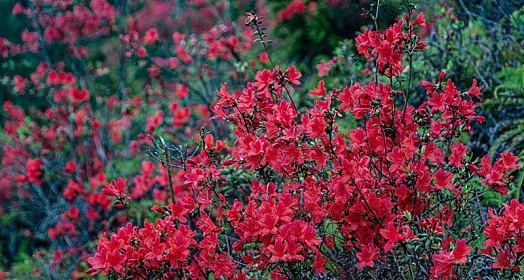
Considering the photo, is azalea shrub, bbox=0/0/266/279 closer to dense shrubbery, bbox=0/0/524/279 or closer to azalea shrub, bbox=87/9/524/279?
dense shrubbery, bbox=0/0/524/279

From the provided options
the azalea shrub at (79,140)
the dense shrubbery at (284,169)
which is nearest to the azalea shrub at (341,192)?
the dense shrubbery at (284,169)

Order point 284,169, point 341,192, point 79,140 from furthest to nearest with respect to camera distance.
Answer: point 79,140 → point 284,169 → point 341,192

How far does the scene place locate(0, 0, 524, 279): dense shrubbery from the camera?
2.33 meters

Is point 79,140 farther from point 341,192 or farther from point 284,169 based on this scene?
point 341,192

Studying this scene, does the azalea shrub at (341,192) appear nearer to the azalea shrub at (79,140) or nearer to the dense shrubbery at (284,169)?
the dense shrubbery at (284,169)

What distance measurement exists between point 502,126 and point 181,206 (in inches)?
104

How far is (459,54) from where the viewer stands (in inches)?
187

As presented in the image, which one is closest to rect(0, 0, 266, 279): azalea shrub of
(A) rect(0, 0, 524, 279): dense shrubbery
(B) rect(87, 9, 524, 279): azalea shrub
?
(A) rect(0, 0, 524, 279): dense shrubbery

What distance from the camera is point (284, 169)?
98.7 inches

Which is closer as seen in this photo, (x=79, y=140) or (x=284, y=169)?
(x=284, y=169)

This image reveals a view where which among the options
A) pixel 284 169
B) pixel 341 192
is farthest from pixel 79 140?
pixel 341 192

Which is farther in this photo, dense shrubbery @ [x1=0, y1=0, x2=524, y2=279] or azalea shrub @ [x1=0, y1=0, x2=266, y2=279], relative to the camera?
azalea shrub @ [x1=0, y1=0, x2=266, y2=279]

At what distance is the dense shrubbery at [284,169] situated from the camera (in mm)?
2326

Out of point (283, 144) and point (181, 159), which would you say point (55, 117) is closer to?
point (181, 159)
